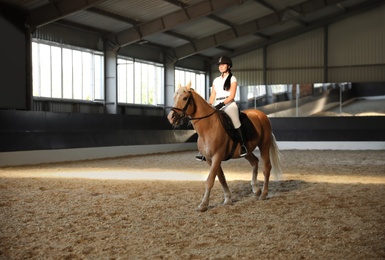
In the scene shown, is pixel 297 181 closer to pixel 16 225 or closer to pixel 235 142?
→ pixel 235 142

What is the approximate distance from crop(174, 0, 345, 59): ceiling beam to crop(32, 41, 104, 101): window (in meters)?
6.18

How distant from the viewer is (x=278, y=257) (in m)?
4.31

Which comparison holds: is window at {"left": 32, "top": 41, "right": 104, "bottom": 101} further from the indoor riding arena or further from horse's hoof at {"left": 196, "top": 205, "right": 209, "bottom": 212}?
horse's hoof at {"left": 196, "top": 205, "right": 209, "bottom": 212}

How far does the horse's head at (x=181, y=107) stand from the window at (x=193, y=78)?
21.1 meters

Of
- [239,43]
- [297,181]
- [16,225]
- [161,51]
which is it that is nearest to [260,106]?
[239,43]

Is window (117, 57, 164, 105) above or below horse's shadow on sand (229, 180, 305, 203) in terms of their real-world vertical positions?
above

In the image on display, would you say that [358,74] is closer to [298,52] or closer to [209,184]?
[298,52]

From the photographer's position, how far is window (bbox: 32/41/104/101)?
1847cm

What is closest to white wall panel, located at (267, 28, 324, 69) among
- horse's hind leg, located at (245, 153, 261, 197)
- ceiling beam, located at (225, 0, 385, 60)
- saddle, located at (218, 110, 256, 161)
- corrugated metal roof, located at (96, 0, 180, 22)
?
ceiling beam, located at (225, 0, 385, 60)

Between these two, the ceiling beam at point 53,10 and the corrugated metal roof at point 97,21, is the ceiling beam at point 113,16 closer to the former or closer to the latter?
the corrugated metal roof at point 97,21

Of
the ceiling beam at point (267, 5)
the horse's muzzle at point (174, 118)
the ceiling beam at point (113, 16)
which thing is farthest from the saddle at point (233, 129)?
the ceiling beam at point (267, 5)

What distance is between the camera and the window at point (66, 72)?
18469 millimetres

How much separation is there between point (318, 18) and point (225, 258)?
2624 centimetres

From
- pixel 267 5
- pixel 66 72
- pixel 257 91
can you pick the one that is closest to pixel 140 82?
pixel 66 72
